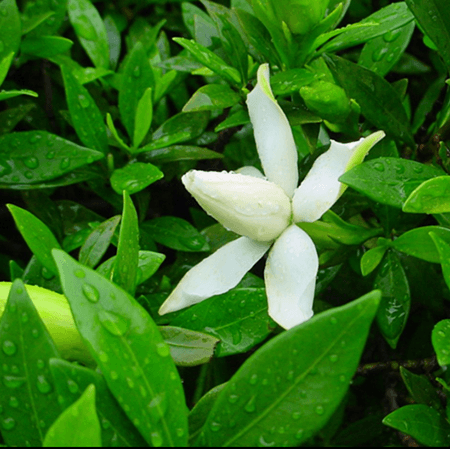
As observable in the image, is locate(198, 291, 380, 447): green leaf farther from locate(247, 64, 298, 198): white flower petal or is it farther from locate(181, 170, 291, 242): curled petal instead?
locate(247, 64, 298, 198): white flower petal

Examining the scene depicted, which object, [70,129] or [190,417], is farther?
[70,129]

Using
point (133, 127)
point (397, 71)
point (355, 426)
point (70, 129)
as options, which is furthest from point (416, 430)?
point (70, 129)

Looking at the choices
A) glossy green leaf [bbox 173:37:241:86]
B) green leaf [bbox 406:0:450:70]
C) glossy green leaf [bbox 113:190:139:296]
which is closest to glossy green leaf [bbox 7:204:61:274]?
glossy green leaf [bbox 113:190:139:296]

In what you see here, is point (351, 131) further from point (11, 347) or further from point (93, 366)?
point (11, 347)

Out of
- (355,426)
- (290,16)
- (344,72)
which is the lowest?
(355,426)

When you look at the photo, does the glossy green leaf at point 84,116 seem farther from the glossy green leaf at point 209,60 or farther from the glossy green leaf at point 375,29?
the glossy green leaf at point 375,29

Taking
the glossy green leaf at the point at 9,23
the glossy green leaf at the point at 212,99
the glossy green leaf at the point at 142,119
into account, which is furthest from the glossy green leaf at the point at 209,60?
the glossy green leaf at the point at 9,23
